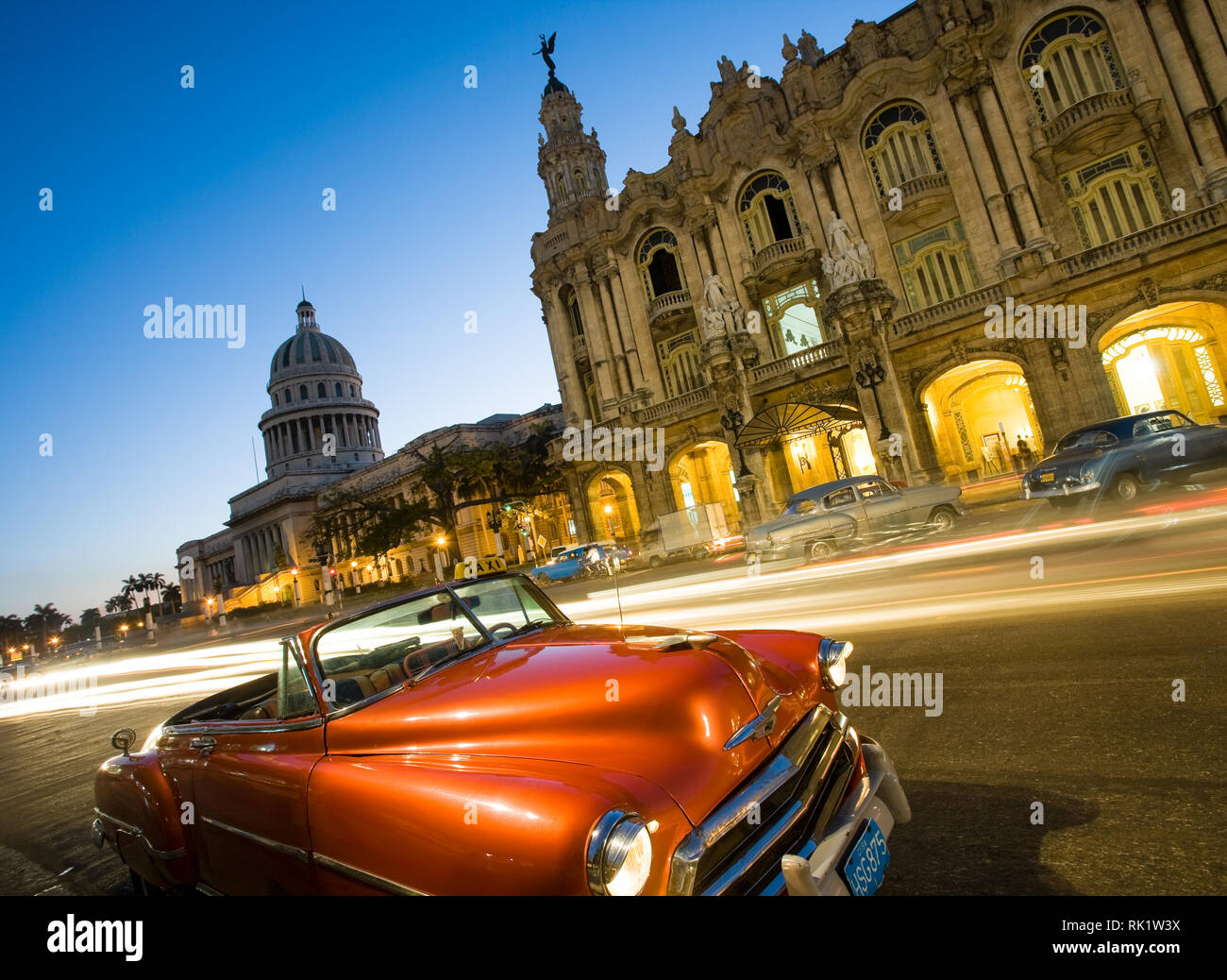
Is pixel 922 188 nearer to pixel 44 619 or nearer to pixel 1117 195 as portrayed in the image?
pixel 1117 195

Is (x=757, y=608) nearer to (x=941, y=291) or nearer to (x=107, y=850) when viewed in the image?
(x=107, y=850)

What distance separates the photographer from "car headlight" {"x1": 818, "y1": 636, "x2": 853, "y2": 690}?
2793 millimetres

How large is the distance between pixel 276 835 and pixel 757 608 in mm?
7284

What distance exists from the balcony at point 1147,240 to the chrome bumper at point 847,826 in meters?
22.9

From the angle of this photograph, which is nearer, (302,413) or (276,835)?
(276,835)

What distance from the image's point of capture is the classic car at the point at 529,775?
1729 millimetres

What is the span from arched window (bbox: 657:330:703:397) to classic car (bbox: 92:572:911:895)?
2710 cm

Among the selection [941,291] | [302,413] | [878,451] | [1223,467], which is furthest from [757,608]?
[302,413]

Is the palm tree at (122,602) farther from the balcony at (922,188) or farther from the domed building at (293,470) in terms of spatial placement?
the balcony at (922,188)

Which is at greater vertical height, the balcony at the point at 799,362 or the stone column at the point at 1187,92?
the stone column at the point at 1187,92

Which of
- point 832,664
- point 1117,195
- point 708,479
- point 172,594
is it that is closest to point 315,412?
point 172,594

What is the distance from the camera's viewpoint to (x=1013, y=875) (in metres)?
2.29

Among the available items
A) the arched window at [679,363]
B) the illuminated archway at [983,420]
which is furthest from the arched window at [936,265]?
the arched window at [679,363]

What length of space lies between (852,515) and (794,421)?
11.0m
